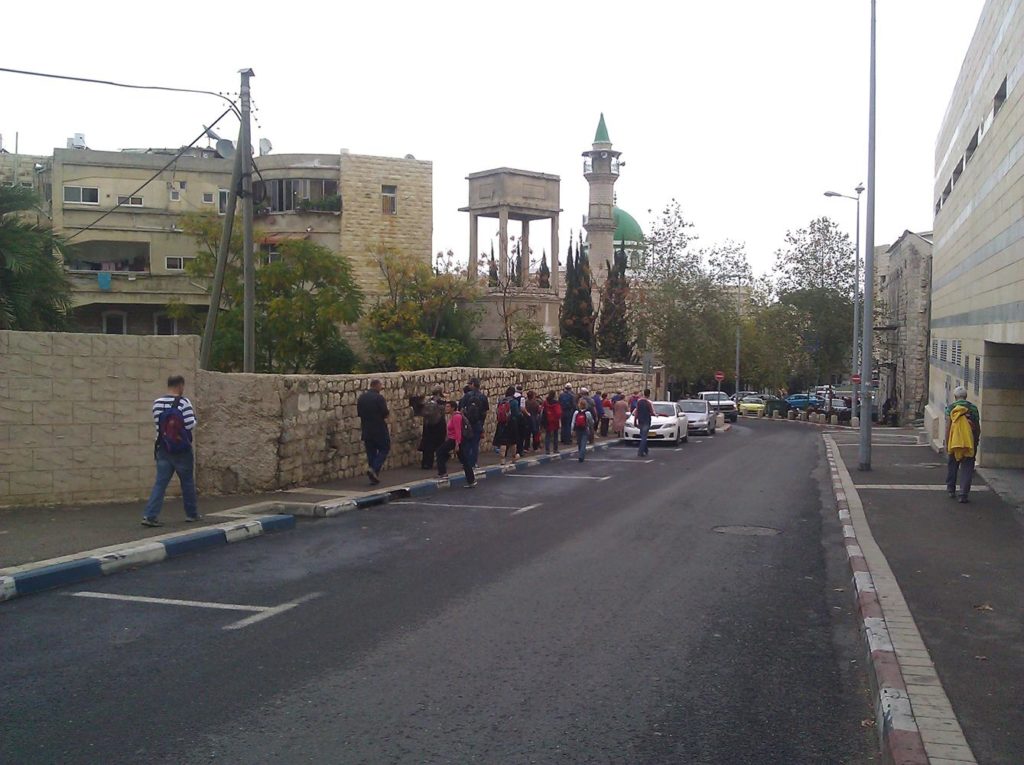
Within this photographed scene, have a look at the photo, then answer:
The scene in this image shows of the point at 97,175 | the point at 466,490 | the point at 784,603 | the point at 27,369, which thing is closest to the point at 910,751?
the point at 784,603

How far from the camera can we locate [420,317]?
4219cm

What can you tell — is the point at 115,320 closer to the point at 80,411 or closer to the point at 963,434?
the point at 80,411

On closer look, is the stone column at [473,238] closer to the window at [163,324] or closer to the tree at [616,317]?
the tree at [616,317]

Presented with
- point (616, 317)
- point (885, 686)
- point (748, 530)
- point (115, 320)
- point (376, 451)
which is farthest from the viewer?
point (616, 317)

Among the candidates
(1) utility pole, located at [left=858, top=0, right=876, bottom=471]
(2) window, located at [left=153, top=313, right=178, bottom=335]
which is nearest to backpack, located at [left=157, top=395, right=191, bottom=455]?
(1) utility pole, located at [left=858, top=0, right=876, bottom=471]

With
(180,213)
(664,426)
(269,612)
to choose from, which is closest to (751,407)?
(664,426)

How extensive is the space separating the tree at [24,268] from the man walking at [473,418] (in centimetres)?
766

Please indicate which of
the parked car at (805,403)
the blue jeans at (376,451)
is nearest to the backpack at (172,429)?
the blue jeans at (376,451)

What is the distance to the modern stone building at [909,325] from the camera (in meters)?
51.6

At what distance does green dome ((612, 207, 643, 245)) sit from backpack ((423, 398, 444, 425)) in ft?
207

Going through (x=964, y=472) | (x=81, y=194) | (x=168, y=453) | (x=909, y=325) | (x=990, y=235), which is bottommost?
(x=964, y=472)

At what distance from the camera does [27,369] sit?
11.9m

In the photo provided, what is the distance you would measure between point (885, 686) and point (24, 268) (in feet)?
48.8

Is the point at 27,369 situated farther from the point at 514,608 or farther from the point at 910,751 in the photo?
the point at 910,751
